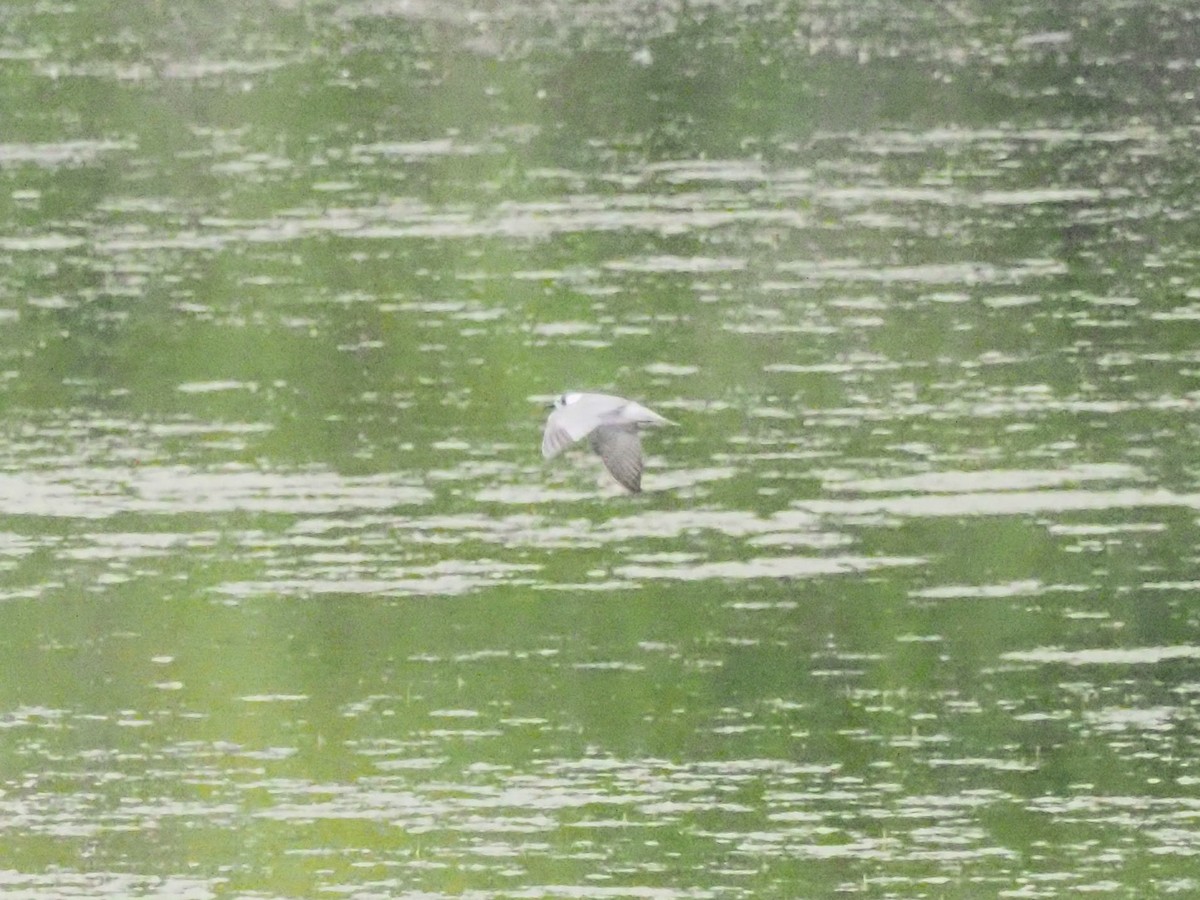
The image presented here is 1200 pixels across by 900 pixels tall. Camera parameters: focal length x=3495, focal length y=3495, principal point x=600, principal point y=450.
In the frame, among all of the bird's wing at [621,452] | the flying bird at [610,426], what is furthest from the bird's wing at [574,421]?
the bird's wing at [621,452]

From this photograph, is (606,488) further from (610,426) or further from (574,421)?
(574,421)

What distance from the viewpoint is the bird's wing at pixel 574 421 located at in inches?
794

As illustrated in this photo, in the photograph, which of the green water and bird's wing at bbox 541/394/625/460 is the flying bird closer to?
bird's wing at bbox 541/394/625/460

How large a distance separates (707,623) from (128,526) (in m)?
6.24

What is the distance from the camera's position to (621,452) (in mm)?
21094

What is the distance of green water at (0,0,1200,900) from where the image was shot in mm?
23469

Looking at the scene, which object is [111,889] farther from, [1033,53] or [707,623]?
[1033,53]

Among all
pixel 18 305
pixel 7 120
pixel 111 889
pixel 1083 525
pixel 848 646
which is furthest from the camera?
pixel 7 120

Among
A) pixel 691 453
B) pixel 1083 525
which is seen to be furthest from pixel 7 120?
pixel 1083 525

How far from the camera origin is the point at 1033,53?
5822 centimetres

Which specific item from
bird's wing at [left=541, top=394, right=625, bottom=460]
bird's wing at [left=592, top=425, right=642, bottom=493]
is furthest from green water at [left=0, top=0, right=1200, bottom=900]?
bird's wing at [left=541, top=394, right=625, bottom=460]

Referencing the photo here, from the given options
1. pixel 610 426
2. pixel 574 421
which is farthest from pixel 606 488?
pixel 574 421

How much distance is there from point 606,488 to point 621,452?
1194 cm

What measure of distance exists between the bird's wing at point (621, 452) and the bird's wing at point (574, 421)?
0.15 m
